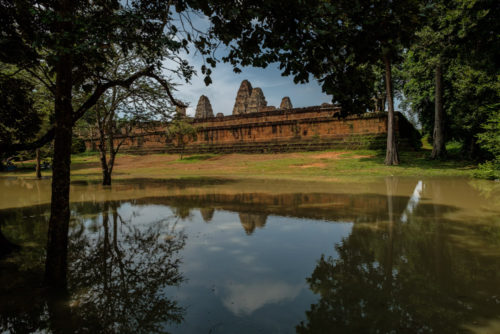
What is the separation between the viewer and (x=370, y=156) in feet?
60.1

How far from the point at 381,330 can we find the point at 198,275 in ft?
6.33

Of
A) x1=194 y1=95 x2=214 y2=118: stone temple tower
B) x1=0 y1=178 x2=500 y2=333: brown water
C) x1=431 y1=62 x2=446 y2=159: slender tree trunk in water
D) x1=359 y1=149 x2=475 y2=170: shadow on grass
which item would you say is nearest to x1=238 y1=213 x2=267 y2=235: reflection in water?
x1=0 y1=178 x2=500 y2=333: brown water

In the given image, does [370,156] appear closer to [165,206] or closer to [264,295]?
[165,206]

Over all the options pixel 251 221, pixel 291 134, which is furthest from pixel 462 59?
pixel 251 221

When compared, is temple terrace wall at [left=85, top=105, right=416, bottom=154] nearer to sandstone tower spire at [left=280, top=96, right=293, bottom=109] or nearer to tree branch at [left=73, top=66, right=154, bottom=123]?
sandstone tower spire at [left=280, top=96, right=293, bottom=109]

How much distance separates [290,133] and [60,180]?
22.3 m

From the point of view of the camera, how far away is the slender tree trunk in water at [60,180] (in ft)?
9.87

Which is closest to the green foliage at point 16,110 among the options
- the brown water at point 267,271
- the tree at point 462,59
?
the brown water at point 267,271

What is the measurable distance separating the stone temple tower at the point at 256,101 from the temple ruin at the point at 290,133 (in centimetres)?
1075

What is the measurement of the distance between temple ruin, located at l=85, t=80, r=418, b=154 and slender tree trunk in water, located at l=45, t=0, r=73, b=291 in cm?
1513

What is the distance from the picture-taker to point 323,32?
2379 millimetres

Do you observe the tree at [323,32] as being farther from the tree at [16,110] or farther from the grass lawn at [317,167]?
the grass lawn at [317,167]

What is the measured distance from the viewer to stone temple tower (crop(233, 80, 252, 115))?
4391 centimetres

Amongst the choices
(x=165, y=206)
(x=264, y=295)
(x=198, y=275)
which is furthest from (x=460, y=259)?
(x=165, y=206)
